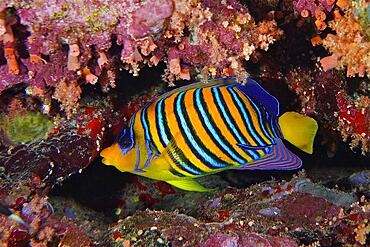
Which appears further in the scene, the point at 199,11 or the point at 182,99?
the point at 182,99

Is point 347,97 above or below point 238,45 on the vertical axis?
below

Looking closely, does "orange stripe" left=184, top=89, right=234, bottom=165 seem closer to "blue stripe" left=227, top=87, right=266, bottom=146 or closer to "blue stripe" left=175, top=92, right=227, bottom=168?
"blue stripe" left=175, top=92, right=227, bottom=168

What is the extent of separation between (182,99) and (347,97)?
1469 mm

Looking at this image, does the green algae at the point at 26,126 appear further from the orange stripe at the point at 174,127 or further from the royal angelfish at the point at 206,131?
the orange stripe at the point at 174,127

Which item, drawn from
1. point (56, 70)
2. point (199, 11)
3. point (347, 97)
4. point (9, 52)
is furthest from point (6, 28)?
point (347, 97)

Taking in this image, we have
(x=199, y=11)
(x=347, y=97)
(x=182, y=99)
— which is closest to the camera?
(x=199, y=11)

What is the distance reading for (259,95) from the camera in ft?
9.05

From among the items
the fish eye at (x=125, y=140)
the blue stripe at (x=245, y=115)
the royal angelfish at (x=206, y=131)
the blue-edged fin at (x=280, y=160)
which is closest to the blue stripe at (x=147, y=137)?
the royal angelfish at (x=206, y=131)

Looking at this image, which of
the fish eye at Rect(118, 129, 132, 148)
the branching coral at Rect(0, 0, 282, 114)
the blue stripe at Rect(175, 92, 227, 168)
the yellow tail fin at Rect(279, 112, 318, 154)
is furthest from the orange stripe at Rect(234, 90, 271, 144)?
the fish eye at Rect(118, 129, 132, 148)

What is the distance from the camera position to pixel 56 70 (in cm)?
226

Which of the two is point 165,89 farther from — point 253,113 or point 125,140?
point 253,113

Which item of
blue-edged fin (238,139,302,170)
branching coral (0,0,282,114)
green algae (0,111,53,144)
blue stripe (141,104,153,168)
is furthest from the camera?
green algae (0,111,53,144)

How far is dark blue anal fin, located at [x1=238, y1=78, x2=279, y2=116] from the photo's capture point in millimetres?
2705

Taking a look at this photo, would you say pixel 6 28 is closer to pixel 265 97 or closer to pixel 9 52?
pixel 9 52
